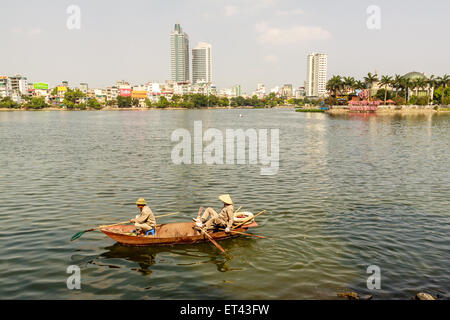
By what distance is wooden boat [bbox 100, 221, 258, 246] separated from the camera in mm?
13805

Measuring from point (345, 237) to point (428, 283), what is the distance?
4.21m

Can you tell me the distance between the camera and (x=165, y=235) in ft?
46.3

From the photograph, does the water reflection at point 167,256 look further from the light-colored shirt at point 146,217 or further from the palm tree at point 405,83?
the palm tree at point 405,83

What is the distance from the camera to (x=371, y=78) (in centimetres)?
15312

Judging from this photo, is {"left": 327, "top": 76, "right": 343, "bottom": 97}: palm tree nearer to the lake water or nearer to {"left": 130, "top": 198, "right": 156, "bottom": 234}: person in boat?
the lake water

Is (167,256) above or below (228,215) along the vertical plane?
below

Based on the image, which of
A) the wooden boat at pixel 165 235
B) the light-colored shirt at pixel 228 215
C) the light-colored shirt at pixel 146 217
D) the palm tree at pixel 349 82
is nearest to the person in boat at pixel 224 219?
the light-colored shirt at pixel 228 215

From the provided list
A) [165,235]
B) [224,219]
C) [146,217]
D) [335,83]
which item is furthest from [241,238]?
[335,83]

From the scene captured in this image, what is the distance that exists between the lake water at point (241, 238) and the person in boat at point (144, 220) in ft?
2.90

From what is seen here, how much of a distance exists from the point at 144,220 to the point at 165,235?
1.08 metres

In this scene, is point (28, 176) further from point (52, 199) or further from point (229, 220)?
point (229, 220)

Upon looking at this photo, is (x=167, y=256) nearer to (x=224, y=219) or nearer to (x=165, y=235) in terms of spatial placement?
(x=165, y=235)

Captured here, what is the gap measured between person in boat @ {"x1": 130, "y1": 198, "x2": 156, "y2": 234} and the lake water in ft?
2.90
